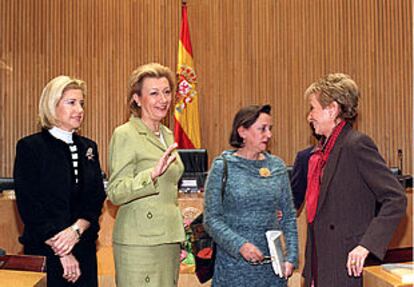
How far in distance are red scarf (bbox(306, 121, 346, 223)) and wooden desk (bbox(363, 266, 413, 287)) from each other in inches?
20.9

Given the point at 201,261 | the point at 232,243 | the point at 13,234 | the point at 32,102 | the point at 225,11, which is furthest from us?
the point at 225,11

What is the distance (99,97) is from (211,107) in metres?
1.50

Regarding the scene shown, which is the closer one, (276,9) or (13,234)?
(13,234)

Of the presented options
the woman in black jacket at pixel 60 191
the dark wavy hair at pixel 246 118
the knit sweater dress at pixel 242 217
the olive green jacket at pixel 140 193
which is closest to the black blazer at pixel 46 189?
the woman in black jacket at pixel 60 191

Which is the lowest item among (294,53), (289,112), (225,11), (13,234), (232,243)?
(13,234)

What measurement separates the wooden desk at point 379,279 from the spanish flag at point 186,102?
4.73m

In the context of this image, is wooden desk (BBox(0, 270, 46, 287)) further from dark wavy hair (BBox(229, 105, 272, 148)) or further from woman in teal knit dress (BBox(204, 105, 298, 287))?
dark wavy hair (BBox(229, 105, 272, 148))

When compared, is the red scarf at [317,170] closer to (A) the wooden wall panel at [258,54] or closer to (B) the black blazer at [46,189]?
(B) the black blazer at [46,189]

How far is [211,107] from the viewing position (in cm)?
706

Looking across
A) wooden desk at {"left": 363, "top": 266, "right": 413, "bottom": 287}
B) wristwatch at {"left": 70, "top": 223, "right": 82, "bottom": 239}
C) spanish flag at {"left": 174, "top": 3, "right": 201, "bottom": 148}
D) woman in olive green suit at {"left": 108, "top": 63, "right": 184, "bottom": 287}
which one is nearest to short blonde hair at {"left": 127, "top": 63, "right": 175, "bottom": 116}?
woman in olive green suit at {"left": 108, "top": 63, "right": 184, "bottom": 287}

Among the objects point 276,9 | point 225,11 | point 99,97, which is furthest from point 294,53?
point 99,97

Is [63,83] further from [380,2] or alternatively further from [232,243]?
[380,2]

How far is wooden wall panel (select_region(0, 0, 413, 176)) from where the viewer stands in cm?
689

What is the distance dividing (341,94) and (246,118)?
20.6 inches
